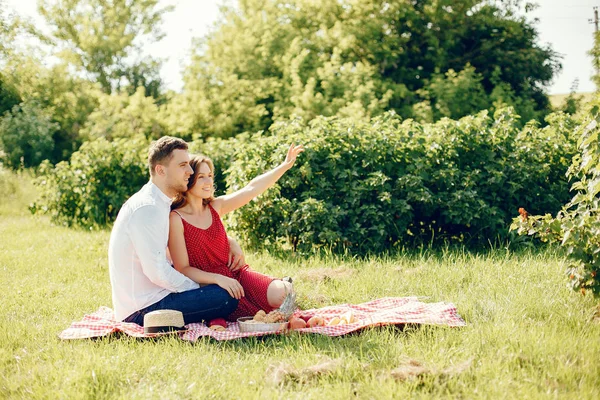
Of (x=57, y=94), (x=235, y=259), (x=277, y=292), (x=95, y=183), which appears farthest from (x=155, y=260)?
(x=57, y=94)

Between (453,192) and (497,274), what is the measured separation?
5.70 feet

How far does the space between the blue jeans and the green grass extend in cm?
31

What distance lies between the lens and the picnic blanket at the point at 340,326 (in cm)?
456

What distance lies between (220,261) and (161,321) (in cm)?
91

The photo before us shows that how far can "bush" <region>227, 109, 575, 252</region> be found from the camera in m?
7.37

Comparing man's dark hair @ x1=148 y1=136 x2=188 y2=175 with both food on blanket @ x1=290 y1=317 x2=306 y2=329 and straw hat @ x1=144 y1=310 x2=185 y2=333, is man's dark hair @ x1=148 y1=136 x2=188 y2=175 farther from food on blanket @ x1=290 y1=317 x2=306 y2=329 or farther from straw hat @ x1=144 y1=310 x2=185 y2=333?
food on blanket @ x1=290 y1=317 x2=306 y2=329

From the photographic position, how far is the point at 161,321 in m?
4.56

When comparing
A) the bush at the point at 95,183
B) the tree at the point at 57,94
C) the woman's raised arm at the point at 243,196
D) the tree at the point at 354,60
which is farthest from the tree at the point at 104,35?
the woman's raised arm at the point at 243,196

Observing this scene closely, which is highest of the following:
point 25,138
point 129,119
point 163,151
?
point 129,119

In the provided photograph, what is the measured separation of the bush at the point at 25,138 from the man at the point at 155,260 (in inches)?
673

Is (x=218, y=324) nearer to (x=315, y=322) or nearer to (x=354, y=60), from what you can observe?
(x=315, y=322)

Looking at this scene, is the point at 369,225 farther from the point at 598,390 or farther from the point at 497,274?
the point at 598,390

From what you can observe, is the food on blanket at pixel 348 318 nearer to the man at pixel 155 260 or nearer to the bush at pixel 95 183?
the man at pixel 155 260

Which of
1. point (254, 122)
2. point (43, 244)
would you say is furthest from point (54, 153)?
point (43, 244)
